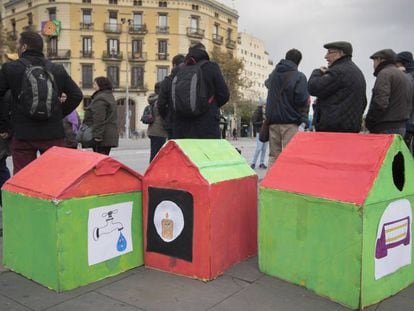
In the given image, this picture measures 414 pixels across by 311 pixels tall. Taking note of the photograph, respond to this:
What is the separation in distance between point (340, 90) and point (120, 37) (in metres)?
54.7

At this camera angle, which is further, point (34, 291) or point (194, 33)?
point (194, 33)

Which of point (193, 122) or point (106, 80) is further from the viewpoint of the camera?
point (106, 80)

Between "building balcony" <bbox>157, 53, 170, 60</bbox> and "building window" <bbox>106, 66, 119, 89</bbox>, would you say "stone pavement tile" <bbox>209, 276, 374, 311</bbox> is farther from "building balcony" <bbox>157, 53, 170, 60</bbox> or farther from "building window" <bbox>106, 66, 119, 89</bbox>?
"building balcony" <bbox>157, 53, 170, 60</bbox>

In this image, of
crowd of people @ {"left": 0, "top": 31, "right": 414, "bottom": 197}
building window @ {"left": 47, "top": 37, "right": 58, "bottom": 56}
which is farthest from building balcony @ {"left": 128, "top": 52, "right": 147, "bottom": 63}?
crowd of people @ {"left": 0, "top": 31, "right": 414, "bottom": 197}

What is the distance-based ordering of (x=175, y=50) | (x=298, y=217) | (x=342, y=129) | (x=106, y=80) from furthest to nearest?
(x=175, y=50) < (x=106, y=80) < (x=342, y=129) < (x=298, y=217)

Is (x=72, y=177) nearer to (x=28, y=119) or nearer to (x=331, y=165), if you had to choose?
(x=28, y=119)

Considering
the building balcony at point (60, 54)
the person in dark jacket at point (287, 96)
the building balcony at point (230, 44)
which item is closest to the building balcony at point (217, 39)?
the building balcony at point (230, 44)

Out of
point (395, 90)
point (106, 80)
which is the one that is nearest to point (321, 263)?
point (395, 90)

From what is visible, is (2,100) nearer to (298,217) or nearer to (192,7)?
(298,217)

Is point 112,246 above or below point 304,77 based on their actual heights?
below

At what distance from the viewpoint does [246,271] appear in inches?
139

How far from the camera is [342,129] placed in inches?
171

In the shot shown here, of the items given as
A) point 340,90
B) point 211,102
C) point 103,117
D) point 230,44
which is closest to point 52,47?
point 230,44

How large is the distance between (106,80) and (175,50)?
5156 centimetres
